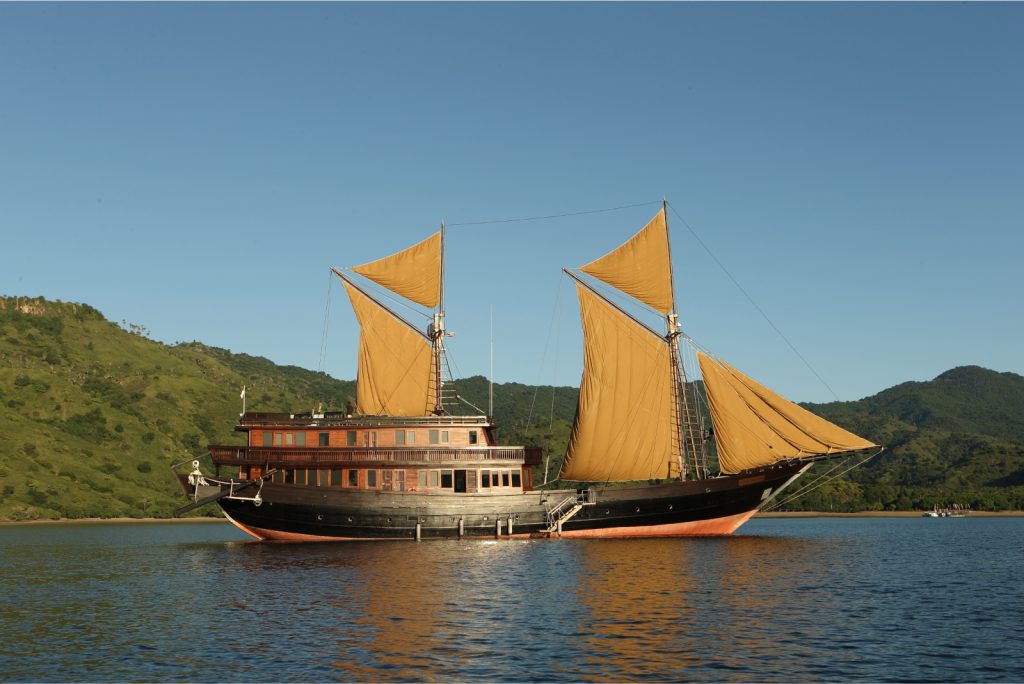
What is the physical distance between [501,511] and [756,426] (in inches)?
595

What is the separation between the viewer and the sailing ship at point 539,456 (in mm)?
54812

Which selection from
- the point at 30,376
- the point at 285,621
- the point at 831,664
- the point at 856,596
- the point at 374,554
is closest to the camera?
the point at 831,664

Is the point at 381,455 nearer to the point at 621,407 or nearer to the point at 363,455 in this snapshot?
the point at 363,455

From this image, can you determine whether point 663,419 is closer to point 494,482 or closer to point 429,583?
point 494,482

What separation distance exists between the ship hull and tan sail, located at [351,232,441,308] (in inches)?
582

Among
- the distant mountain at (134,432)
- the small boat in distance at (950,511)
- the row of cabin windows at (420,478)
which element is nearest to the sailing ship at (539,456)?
the row of cabin windows at (420,478)

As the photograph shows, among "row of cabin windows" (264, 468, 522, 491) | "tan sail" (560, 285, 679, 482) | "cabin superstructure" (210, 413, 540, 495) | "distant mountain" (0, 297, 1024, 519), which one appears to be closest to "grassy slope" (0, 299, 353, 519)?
"distant mountain" (0, 297, 1024, 519)

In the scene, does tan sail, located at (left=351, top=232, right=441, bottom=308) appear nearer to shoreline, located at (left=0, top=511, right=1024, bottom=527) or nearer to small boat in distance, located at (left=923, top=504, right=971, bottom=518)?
shoreline, located at (left=0, top=511, right=1024, bottom=527)

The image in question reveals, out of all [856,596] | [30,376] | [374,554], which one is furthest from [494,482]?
[30,376]

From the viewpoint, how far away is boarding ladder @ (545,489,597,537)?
5559 cm

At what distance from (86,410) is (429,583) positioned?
104471 millimetres

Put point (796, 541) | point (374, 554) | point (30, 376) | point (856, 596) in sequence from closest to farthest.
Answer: point (856, 596) < point (374, 554) < point (796, 541) < point (30, 376)

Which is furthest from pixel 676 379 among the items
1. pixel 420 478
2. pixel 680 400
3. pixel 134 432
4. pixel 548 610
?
pixel 134 432

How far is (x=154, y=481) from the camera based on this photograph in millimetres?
119562
